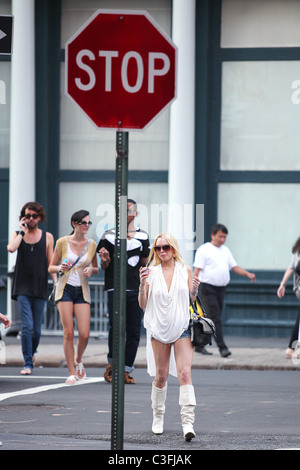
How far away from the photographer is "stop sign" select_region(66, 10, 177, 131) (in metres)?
5.44

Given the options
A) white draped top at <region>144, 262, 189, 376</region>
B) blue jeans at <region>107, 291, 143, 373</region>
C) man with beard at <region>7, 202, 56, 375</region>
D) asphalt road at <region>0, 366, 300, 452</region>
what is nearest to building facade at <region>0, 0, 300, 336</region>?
man with beard at <region>7, 202, 56, 375</region>

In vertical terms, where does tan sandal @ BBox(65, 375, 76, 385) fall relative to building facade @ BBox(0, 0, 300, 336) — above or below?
below

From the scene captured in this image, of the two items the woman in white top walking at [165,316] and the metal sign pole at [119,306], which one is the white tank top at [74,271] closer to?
the woman in white top walking at [165,316]

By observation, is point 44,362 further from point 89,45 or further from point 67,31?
point 89,45

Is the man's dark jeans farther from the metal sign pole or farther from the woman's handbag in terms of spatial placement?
the metal sign pole

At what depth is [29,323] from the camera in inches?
486

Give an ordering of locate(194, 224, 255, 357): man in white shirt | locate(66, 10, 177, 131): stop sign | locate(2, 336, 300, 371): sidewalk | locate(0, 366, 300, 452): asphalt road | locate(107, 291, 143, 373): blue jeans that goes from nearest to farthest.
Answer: locate(66, 10, 177, 131): stop sign < locate(0, 366, 300, 452): asphalt road < locate(107, 291, 143, 373): blue jeans < locate(2, 336, 300, 371): sidewalk < locate(194, 224, 255, 357): man in white shirt

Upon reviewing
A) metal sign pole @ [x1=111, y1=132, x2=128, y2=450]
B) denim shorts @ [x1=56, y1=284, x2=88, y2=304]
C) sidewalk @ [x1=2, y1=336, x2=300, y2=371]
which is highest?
metal sign pole @ [x1=111, y1=132, x2=128, y2=450]

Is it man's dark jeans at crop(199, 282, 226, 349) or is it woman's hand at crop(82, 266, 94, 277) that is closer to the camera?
woman's hand at crop(82, 266, 94, 277)

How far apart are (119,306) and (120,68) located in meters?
1.28

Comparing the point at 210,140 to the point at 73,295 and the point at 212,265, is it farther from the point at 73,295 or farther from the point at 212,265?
the point at 73,295

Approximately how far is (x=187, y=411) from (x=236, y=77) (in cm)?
1039

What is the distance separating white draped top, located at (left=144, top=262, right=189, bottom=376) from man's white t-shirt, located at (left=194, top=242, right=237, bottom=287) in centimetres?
567

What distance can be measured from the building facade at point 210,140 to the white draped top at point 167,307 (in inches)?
336
